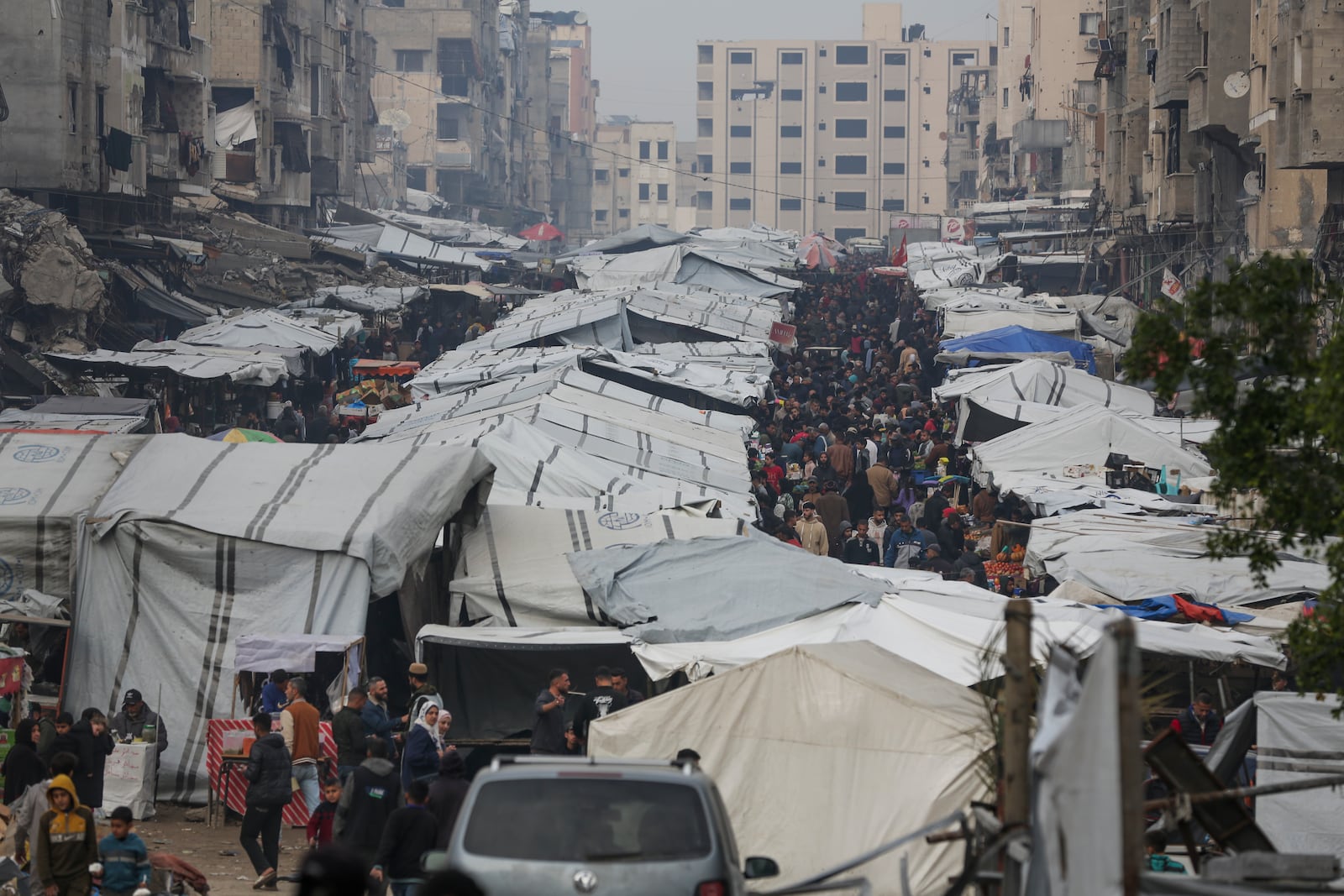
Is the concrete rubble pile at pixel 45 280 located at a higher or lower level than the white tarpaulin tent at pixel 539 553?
higher

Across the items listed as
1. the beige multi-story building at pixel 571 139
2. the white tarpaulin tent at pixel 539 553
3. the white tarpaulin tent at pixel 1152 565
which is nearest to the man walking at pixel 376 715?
the white tarpaulin tent at pixel 539 553

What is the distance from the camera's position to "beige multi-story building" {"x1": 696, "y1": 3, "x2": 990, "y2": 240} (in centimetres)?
11481

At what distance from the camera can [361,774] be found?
8.90 meters

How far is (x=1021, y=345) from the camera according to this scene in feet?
93.8

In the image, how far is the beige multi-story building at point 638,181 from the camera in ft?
402

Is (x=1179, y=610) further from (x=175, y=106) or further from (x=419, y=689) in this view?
(x=175, y=106)

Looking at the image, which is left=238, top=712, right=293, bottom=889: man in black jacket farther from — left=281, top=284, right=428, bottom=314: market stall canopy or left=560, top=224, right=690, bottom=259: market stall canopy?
left=560, top=224, right=690, bottom=259: market stall canopy

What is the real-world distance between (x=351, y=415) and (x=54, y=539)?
12867 mm

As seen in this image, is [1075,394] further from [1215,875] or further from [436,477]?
[1215,875]

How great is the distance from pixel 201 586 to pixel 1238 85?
23.1m

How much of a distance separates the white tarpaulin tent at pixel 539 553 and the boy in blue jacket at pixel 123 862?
5002 millimetres

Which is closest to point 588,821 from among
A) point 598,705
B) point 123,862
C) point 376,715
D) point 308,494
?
point 123,862

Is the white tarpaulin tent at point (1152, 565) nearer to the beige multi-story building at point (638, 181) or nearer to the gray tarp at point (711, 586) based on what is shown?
the gray tarp at point (711, 586)

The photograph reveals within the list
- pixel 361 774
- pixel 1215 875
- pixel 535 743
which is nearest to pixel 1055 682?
pixel 1215 875
